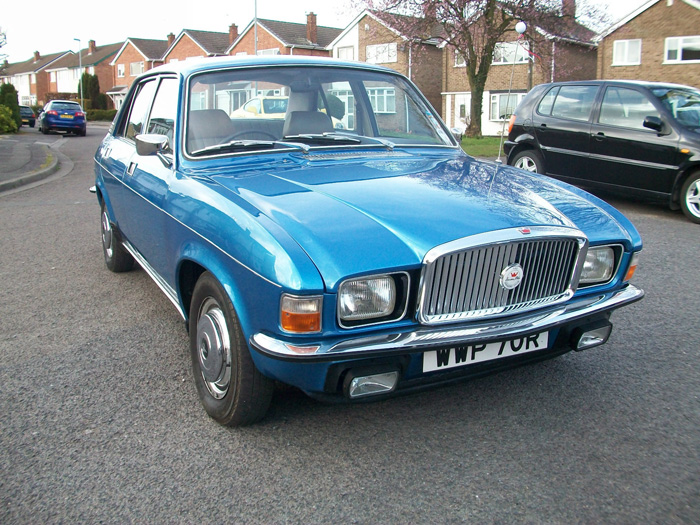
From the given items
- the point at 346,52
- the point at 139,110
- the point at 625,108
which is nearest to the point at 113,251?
the point at 139,110

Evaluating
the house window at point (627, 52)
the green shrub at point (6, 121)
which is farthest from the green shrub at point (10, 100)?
the house window at point (627, 52)

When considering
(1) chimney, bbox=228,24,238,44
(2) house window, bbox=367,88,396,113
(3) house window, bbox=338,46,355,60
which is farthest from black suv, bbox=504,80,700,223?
(1) chimney, bbox=228,24,238,44

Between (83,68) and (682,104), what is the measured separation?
8309 cm

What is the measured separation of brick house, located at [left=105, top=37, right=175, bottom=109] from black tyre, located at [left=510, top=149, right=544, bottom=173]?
6500cm

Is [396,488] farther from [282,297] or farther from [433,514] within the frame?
[282,297]

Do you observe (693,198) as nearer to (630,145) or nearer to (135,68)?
(630,145)

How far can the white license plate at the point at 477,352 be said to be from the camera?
2650mm

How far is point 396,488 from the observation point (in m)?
2.55

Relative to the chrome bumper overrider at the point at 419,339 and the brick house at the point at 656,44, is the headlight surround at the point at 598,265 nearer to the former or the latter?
the chrome bumper overrider at the point at 419,339

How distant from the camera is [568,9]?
29938 millimetres

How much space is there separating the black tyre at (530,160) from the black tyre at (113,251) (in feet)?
21.1

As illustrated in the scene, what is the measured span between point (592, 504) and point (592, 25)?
1391 inches

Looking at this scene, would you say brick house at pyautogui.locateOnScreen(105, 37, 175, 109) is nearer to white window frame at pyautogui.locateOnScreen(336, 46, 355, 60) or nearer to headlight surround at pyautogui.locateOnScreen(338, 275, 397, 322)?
white window frame at pyautogui.locateOnScreen(336, 46, 355, 60)

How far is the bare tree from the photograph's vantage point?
2892 centimetres
